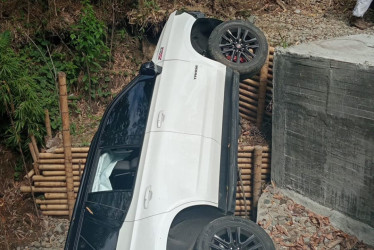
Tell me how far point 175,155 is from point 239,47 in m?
2.23

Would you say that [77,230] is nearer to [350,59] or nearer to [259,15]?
[350,59]

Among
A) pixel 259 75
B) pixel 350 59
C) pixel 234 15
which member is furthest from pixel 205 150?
pixel 234 15

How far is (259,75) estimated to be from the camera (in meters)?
7.88

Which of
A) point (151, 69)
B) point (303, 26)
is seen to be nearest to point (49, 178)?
point (151, 69)

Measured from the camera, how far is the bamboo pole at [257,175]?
733 cm

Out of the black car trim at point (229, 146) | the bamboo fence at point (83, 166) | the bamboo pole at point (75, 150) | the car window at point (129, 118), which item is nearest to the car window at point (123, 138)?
the car window at point (129, 118)

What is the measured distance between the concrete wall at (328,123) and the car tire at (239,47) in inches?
12.6

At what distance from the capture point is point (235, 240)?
5008 millimetres

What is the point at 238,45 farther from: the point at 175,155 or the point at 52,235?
the point at 52,235

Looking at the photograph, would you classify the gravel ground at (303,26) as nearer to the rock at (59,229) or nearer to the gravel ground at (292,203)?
A: the gravel ground at (292,203)

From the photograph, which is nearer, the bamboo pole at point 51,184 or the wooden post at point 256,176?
the wooden post at point 256,176

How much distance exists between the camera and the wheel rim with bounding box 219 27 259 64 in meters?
6.98

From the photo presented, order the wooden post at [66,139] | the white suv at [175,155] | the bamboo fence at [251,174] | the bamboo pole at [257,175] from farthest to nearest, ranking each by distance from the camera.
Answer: the bamboo fence at [251,174]
the bamboo pole at [257,175]
the wooden post at [66,139]
the white suv at [175,155]

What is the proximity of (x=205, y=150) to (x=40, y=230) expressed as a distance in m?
3.54
